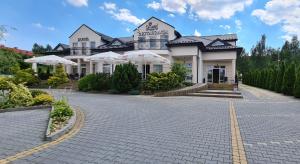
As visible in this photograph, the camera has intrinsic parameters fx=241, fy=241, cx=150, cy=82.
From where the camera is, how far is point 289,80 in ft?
60.5

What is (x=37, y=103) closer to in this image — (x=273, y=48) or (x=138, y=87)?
(x=138, y=87)

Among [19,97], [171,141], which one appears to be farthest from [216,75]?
[171,141]

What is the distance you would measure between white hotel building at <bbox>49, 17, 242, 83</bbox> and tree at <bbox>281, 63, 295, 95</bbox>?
7.93 meters

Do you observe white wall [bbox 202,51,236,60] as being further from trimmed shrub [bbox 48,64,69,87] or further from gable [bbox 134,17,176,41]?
trimmed shrub [bbox 48,64,69,87]

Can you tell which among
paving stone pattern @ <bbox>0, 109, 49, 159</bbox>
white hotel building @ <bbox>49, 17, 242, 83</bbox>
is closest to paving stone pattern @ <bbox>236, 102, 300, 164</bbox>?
paving stone pattern @ <bbox>0, 109, 49, 159</bbox>

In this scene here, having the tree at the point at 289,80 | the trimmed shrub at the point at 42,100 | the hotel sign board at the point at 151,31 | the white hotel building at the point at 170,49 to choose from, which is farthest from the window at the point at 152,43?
the trimmed shrub at the point at 42,100

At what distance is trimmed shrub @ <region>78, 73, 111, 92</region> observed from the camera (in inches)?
746

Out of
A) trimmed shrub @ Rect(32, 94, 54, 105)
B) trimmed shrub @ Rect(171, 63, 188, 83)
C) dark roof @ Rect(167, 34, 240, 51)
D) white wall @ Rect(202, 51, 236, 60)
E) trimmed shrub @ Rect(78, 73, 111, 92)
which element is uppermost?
dark roof @ Rect(167, 34, 240, 51)

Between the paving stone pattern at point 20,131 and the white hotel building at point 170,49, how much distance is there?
58.9ft

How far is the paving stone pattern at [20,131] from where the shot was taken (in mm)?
5074

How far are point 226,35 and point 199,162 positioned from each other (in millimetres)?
30609

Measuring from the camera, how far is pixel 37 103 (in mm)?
10586

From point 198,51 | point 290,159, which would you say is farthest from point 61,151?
point 198,51

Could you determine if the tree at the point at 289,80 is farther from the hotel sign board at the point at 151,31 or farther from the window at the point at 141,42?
the window at the point at 141,42
